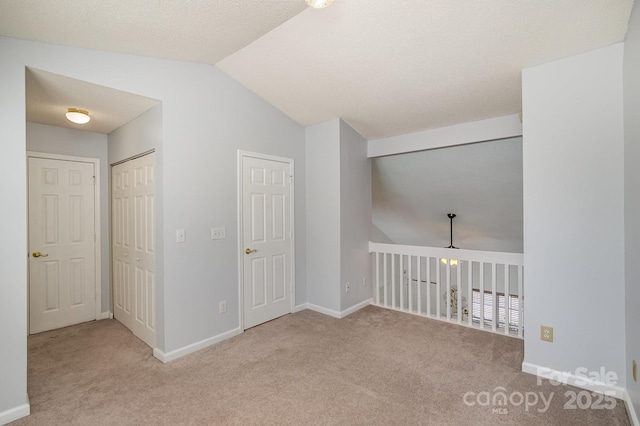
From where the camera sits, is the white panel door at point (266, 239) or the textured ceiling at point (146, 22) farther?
the white panel door at point (266, 239)

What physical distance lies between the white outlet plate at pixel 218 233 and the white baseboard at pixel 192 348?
1.02m

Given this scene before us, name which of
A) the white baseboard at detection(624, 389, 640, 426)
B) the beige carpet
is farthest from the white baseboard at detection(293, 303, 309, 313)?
the white baseboard at detection(624, 389, 640, 426)

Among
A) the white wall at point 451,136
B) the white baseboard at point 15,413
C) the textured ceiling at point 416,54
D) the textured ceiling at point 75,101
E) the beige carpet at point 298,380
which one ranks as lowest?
the beige carpet at point 298,380

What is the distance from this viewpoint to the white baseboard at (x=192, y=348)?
9.05ft

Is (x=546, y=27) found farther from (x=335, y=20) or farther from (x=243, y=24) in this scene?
(x=243, y=24)

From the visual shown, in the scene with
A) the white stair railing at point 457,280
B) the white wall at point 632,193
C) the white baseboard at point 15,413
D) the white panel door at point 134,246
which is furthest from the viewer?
the white stair railing at point 457,280

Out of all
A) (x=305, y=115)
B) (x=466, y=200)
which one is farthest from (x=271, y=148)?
(x=466, y=200)

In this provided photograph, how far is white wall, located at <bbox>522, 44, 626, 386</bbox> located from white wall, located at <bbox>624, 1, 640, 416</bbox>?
8 centimetres

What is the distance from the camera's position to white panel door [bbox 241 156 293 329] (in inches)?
137

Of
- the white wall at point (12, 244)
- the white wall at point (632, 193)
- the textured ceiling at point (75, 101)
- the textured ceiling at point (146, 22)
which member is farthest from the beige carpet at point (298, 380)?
the textured ceiling at point (146, 22)

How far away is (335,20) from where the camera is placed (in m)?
2.34

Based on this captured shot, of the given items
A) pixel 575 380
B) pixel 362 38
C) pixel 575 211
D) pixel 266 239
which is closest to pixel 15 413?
pixel 266 239

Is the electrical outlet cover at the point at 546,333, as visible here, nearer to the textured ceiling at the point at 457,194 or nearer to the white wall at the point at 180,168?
the textured ceiling at the point at 457,194

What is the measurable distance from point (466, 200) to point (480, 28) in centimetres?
336
